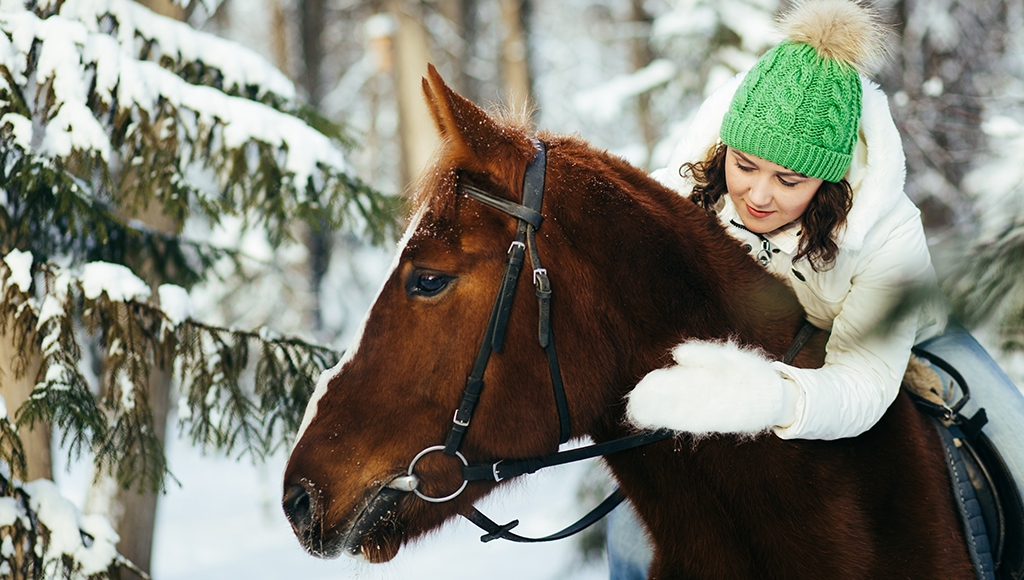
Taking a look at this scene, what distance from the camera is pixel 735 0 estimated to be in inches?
288

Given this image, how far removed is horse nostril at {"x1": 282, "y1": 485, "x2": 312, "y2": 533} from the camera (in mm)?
1819

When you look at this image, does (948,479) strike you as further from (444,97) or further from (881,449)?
(444,97)

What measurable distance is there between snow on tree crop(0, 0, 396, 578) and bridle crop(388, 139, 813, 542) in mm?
1449

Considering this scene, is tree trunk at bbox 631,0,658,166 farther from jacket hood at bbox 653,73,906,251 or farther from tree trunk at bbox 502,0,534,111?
jacket hood at bbox 653,73,906,251

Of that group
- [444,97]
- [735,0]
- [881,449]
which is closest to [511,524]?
[881,449]

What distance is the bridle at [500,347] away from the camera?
1.76 m

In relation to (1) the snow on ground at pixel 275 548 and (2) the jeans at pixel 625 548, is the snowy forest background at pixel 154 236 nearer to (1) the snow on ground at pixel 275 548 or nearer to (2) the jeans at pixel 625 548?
(2) the jeans at pixel 625 548

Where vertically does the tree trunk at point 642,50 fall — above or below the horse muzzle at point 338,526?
above

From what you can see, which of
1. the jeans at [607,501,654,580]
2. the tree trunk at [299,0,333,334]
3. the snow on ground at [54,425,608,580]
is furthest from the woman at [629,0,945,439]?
the tree trunk at [299,0,333,334]

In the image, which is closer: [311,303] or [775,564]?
[775,564]

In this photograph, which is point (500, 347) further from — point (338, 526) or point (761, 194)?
point (761, 194)

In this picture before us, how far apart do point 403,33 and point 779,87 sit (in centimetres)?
986

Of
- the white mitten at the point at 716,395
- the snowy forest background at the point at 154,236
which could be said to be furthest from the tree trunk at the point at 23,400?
the white mitten at the point at 716,395

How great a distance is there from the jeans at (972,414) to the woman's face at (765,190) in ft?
2.77
